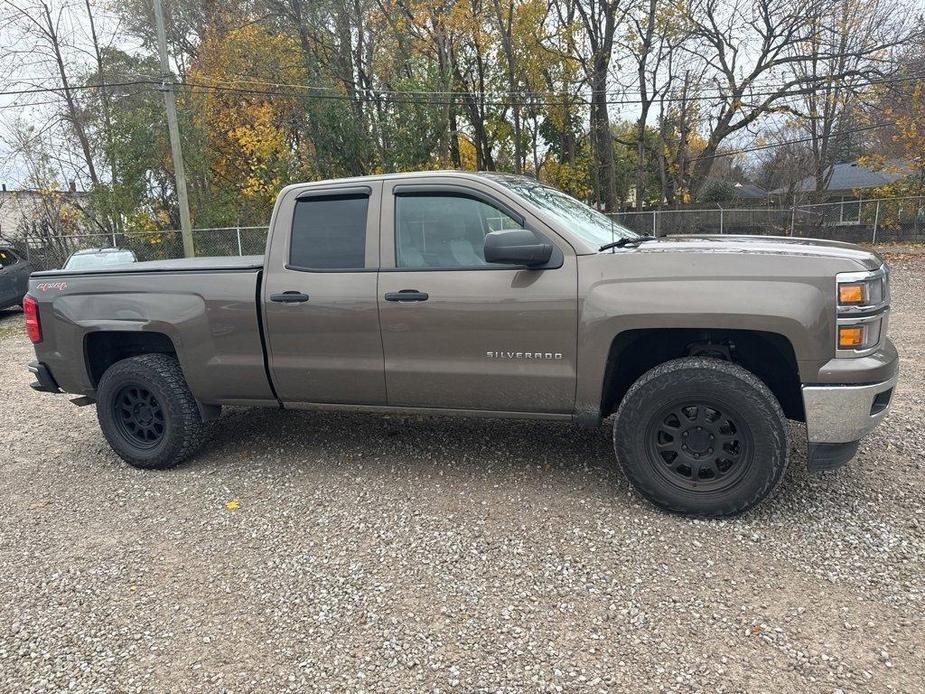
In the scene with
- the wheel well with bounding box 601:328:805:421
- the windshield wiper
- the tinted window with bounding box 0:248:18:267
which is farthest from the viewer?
the tinted window with bounding box 0:248:18:267

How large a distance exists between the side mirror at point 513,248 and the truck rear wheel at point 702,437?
0.90 m

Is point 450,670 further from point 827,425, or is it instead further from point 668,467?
point 827,425

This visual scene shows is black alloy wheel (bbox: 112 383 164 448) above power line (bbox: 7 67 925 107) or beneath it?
beneath

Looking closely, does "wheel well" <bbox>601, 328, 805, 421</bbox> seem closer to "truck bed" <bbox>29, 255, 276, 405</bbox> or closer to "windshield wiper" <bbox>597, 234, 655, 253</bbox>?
"windshield wiper" <bbox>597, 234, 655, 253</bbox>

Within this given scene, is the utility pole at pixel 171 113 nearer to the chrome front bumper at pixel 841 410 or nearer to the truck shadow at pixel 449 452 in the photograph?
the truck shadow at pixel 449 452

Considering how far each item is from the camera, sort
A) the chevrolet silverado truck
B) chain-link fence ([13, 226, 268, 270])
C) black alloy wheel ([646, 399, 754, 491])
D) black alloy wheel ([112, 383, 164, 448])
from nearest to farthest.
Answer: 1. the chevrolet silverado truck
2. black alloy wheel ([646, 399, 754, 491])
3. black alloy wheel ([112, 383, 164, 448])
4. chain-link fence ([13, 226, 268, 270])

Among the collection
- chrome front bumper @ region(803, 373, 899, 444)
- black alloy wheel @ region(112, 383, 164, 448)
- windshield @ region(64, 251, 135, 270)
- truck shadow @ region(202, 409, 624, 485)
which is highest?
windshield @ region(64, 251, 135, 270)

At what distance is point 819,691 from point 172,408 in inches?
157

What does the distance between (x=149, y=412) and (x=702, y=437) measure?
374 centimetres

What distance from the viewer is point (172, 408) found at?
14.0ft

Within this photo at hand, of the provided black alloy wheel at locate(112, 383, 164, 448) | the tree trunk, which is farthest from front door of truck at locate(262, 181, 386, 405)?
the tree trunk

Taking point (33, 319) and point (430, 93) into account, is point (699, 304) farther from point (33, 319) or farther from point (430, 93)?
point (430, 93)

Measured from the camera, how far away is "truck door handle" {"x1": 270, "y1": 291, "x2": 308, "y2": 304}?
3.88m

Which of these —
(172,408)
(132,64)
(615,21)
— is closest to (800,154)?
(615,21)
